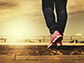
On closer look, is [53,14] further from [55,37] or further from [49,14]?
[55,37]

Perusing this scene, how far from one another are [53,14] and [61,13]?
0.14 metres

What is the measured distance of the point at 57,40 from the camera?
9.66 ft

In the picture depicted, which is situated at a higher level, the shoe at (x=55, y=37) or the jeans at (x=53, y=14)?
the jeans at (x=53, y=14)

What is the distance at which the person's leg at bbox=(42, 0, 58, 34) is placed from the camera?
3.04 metres

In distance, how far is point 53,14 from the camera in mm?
3154

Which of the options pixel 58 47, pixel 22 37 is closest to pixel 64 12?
pixel 58 47

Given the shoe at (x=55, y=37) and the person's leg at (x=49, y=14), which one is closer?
the shoe at (x=55, y=37)

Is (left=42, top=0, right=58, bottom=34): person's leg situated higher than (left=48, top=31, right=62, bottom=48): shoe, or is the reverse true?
(left=42, top=0, right=58, bottom=34): person's leg

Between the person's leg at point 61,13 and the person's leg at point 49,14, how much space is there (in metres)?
0.08

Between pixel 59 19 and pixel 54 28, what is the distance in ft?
0.67

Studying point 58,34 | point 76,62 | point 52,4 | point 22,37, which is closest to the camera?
point 76,62

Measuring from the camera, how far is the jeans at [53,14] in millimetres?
3059

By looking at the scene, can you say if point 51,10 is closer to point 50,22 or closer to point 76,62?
point 50,22

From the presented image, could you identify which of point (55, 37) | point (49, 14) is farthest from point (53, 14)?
point (55, 37)
